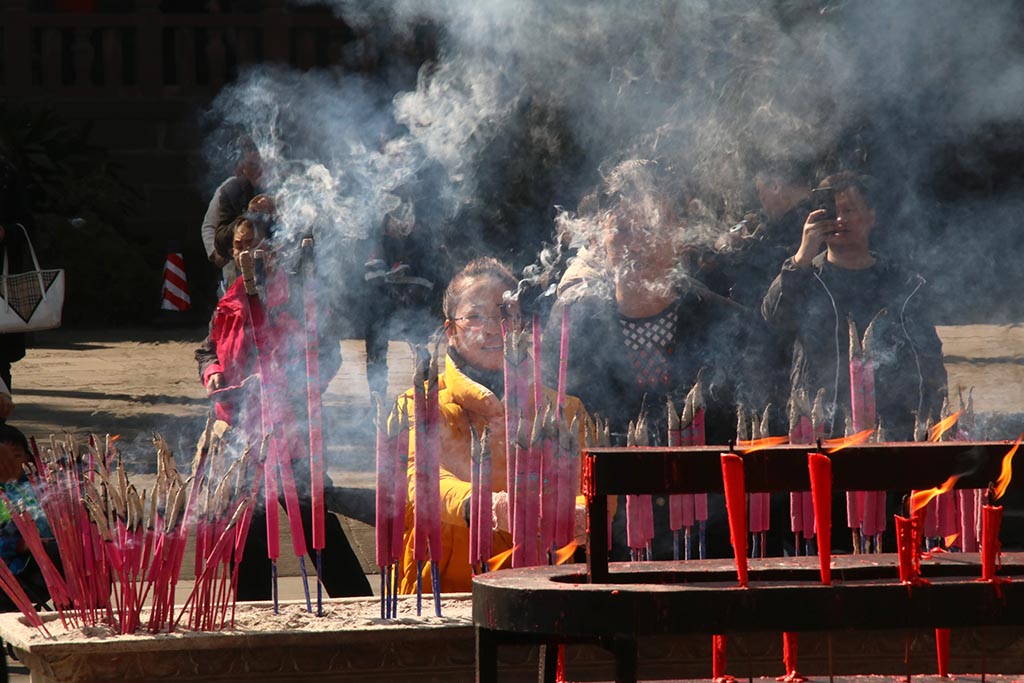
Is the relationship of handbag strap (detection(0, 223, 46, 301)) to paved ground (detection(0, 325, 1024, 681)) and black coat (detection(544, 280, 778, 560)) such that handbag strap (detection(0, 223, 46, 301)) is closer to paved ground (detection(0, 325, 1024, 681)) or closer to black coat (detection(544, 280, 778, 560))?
paved ground (detection(0, 325, 1024, 681))

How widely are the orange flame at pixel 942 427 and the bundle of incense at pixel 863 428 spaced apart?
0.14 metres

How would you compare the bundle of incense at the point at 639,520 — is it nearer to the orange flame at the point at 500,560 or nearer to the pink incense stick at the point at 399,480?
the orange flame at the point at 500,560

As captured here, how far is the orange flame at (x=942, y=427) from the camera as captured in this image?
3.38m

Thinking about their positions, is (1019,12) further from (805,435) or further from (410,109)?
(805,435)

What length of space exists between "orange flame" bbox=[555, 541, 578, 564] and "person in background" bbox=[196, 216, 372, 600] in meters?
0.66

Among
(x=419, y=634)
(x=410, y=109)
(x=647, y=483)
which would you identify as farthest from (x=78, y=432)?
(x=647, y=483)

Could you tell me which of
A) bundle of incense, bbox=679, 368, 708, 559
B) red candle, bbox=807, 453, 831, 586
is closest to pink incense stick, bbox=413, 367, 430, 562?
bundle of incense, bbox=679, 368, 708, 559

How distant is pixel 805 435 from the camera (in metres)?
3.63

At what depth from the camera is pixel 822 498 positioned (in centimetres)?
268

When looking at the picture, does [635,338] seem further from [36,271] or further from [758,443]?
[36,271]

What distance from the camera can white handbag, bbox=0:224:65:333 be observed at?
21.0 feet

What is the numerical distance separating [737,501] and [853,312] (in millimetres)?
1976

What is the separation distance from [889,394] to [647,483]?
6.54 feet

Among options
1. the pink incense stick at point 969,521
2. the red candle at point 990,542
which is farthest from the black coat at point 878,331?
the red candle at point 990,542
